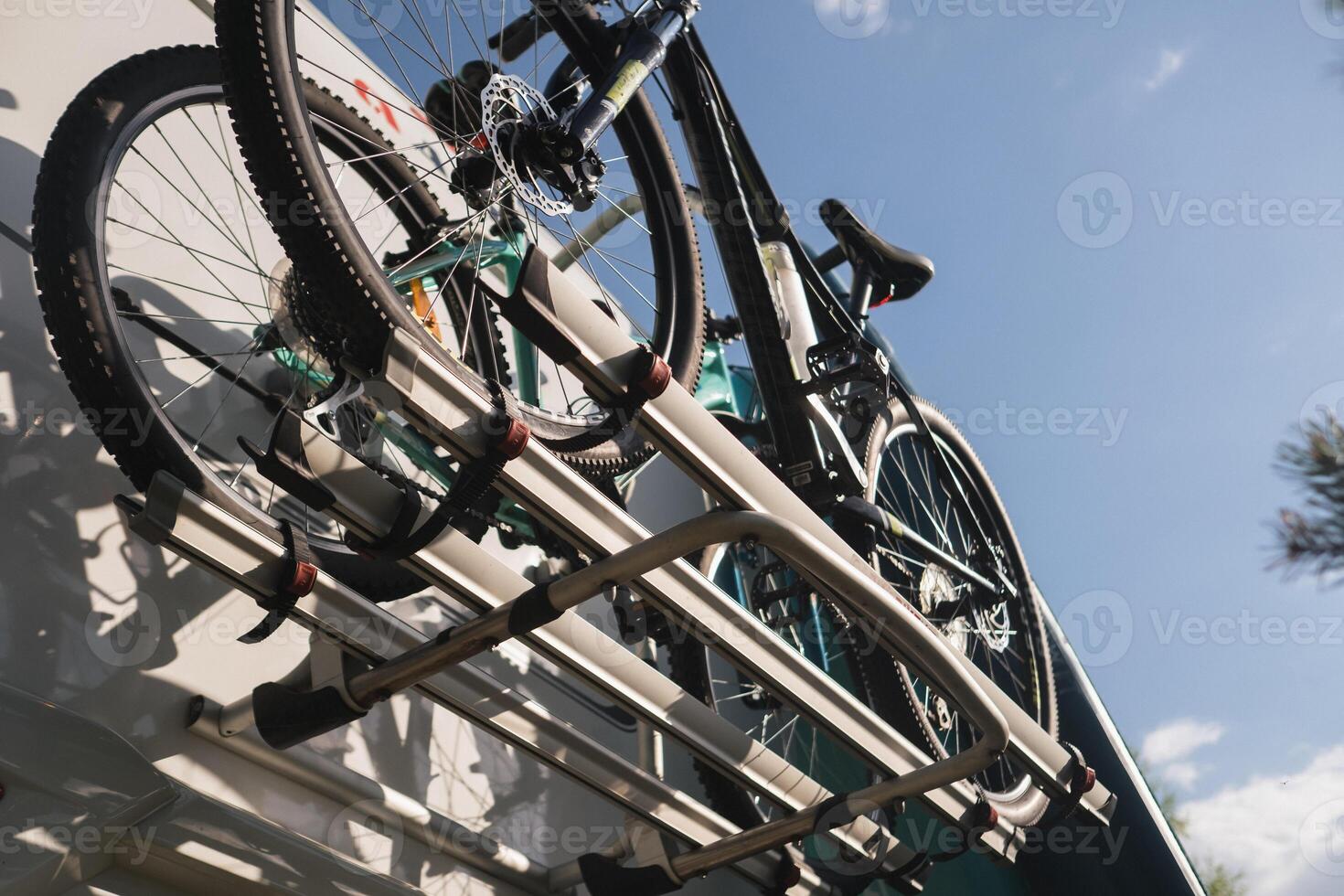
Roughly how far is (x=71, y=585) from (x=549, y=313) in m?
0.90

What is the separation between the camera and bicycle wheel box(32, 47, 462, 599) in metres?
1.17

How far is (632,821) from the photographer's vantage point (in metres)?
1.65

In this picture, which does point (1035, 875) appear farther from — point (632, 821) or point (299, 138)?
point (299, 138)

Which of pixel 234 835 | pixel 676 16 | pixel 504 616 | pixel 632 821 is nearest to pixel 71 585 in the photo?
pixel 234 835

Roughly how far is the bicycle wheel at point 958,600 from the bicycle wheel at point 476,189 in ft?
1.96

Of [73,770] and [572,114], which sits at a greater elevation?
[572,114]

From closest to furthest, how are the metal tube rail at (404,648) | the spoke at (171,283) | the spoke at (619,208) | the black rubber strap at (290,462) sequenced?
the black rubber strap at (290,462)
the metal tube rail at (404,648)
the spoke at (619,208)
the spoke at (171,283)

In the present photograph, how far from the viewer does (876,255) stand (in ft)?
7.91

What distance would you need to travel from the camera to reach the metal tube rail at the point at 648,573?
979mm

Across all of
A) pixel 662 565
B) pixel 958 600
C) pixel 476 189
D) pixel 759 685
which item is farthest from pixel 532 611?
pixel 958 600

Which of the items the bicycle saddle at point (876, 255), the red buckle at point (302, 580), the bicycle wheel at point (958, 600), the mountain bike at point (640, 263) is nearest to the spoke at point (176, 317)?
the mountain bike at point (640, 263)

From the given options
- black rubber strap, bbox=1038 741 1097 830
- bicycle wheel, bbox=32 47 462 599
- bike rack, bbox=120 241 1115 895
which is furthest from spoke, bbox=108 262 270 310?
black rubber strap, bbox=1038 741 1097 830

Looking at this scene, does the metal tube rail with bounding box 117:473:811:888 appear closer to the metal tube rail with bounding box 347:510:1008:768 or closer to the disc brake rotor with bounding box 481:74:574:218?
the metal tube rail with bounding box 347:510:1008:768

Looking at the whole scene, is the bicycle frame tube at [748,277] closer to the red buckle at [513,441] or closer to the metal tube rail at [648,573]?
the metal tube rail at [648,573]
